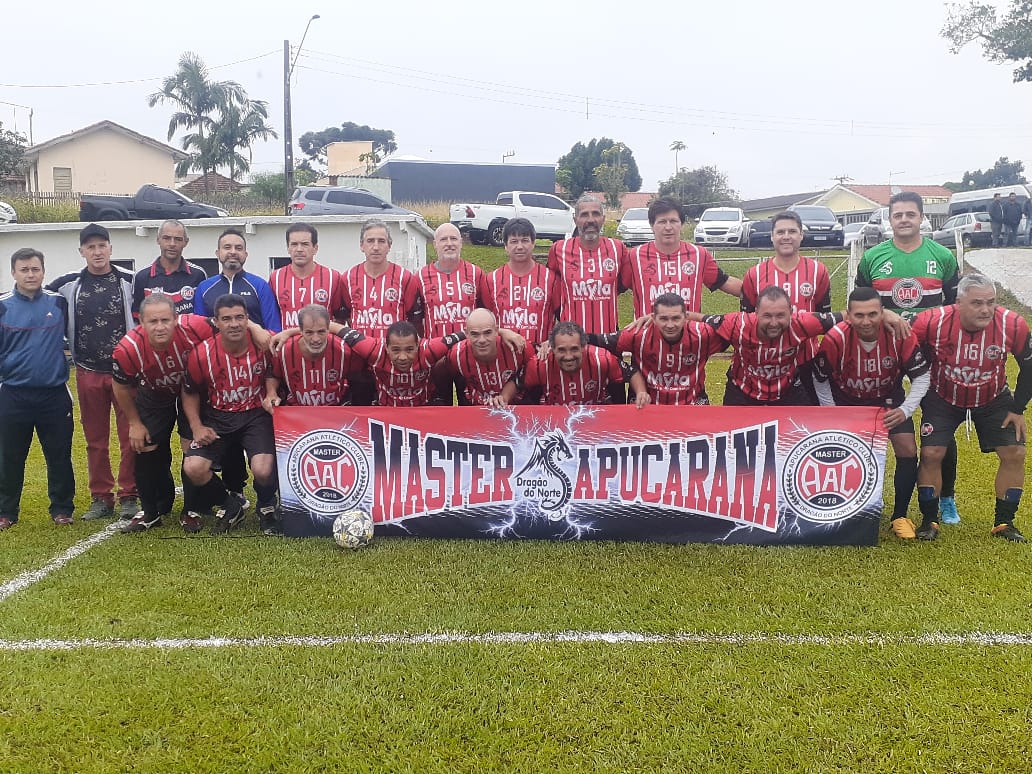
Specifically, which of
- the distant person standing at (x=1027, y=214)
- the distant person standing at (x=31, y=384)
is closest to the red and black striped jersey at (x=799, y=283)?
the distant person standing at (x=31, y=384)

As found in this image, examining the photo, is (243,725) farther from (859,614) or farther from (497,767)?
(859,614)

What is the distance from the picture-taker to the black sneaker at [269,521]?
532cm

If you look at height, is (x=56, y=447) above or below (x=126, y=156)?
below

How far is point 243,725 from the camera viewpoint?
9.69 ft

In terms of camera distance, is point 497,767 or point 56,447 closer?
point 497,767

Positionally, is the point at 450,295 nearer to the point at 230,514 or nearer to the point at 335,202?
the point at 230,514

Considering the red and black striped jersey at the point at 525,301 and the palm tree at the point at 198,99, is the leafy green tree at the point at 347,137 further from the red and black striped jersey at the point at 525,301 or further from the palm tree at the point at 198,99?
the red and black striped jersey at the point at 525,301

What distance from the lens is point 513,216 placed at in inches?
934

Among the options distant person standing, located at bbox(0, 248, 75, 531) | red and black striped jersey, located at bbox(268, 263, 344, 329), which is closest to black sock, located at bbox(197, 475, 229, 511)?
distant person standing, located at bbox(0, 248, 75, 531)

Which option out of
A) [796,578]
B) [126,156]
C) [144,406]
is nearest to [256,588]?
[144,406]

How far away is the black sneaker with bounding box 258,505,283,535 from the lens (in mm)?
5320

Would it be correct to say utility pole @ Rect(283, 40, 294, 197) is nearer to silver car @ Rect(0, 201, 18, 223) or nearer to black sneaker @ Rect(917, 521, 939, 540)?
A: silver car @ Rect(0, 201, 18, 223)

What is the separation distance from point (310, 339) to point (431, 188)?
1437 inches

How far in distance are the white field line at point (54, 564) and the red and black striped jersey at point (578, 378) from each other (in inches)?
118
